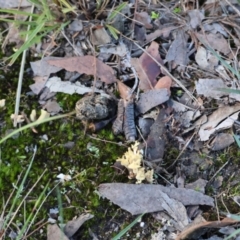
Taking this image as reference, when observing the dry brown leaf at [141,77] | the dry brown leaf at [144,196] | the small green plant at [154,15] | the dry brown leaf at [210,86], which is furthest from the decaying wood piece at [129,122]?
the small green plant at [154,15]

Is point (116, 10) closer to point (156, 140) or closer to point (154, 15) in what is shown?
point (154, 15)

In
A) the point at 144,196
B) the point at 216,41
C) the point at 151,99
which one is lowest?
the point at 144,196

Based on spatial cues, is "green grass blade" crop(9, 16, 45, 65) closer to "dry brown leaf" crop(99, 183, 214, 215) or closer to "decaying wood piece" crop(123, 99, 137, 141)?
"decaying wood piece" crop(123, 99, 137, 141)

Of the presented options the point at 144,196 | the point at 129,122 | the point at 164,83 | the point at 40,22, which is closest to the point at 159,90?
the point at 164,83

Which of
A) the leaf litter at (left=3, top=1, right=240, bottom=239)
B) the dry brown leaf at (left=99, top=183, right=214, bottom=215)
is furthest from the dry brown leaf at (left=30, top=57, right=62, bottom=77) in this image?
the dry brown leaf at (left=99, top=183, right=214, bottom=215)

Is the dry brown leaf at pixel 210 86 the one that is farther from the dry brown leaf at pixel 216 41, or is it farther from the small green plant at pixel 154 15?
the small green plant at pixel 154 15

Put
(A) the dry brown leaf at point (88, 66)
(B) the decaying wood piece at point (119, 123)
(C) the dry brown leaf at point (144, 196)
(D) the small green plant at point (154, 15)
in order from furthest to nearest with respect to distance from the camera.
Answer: (D) the small green plant at point (154, 15)
(A) the dry brown leaf at point (88, 66)
(B) the decaying wood piece at point (119, 123)
(C) the dry brown leaf at point (144, 196)
